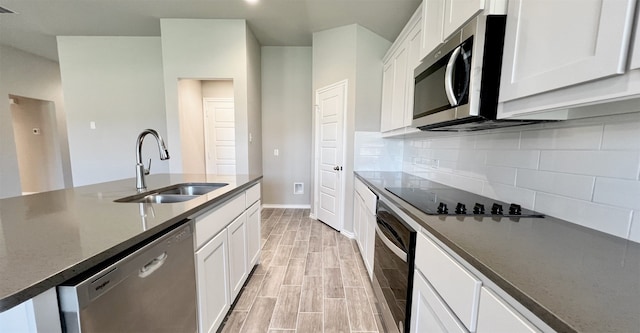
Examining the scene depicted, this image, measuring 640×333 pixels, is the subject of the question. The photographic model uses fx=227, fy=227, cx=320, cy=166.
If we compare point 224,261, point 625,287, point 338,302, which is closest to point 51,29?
point 224,261

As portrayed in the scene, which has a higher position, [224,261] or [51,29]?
[51,29]

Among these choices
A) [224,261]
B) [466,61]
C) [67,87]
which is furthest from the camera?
[67,87]

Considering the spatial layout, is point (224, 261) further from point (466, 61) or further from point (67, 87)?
point (67, 87)

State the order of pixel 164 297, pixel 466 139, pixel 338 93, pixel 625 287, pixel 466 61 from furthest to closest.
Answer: pixel 338 93
pixel 466 139
pixel 466 61
pixel 164 297
pixel 625 287

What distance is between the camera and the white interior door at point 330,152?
3160 mm

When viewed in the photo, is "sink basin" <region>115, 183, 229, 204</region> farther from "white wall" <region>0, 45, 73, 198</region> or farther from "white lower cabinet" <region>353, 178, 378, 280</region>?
"white wall" <region>0, 45, 73, 198</region>

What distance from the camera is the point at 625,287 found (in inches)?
20.0

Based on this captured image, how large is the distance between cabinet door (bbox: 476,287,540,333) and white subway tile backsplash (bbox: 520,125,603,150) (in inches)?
30.3

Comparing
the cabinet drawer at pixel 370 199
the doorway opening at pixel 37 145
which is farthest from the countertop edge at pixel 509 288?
the doorway opening at pixel 37 145

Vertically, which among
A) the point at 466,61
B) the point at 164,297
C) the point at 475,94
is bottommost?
the point at 164,297

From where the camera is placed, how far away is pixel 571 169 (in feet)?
3.09

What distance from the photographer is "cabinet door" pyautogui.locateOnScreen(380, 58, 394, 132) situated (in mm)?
2582

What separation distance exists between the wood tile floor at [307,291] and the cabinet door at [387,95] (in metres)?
1.54

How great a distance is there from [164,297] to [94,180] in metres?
4.72
